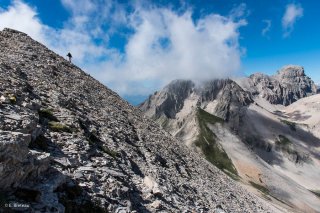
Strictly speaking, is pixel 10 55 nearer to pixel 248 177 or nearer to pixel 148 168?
pixel 148 168

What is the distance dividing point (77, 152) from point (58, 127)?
14.7 ft

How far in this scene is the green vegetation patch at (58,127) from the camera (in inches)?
1354

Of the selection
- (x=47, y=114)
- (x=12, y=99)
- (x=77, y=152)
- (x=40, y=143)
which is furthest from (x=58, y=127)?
(x=40, y=143)

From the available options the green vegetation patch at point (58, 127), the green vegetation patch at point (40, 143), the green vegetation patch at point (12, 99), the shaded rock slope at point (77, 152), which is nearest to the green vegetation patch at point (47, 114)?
the shaded rock slope at point (77, 152)

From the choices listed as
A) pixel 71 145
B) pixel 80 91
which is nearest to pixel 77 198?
pixel 71 145

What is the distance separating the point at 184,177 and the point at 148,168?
36.5 feet

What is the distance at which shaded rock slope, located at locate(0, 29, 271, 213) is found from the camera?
71.1 feet

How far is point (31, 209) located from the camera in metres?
19.6

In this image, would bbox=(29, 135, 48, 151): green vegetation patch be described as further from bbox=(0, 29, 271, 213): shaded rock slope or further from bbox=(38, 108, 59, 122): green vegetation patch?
bbox=(38, 108, 59, 122): green vegetation patch

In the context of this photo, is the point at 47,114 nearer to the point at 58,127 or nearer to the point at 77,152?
the point at 58,127

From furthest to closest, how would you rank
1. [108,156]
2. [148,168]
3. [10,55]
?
[10,55], [148,168], [108,156]

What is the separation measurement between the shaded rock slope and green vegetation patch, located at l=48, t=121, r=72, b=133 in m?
0.14

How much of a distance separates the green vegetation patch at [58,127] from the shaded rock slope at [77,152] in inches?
5.4

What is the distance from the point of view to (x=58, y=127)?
35.1 metres
